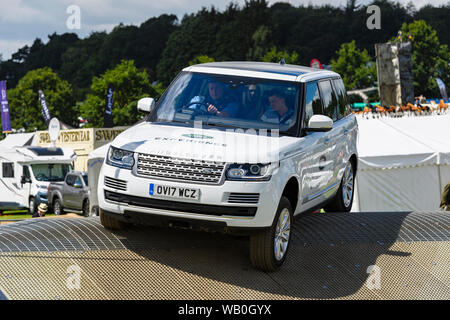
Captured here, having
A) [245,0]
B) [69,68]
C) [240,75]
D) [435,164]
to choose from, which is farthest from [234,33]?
[240,75]

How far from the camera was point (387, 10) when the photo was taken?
12169 centimetres

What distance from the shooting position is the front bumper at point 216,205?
540 centimetres

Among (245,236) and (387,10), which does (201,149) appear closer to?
(245,236)

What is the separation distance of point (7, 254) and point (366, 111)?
20536 millimetres

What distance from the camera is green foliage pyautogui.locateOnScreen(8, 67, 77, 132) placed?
7400 cm

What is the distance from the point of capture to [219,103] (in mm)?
6625

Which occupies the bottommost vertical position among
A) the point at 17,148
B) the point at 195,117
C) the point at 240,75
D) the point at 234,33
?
the point at 17,148

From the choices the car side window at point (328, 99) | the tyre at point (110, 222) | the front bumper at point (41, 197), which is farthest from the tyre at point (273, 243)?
the front bumper at point (41, 197)

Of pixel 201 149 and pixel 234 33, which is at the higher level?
pixel 234 33

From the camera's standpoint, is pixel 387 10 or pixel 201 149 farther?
pixel 387 10

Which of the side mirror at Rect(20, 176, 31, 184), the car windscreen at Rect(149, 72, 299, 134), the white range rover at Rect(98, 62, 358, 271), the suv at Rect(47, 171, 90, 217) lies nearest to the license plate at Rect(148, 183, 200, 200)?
the white range rover at Rect(98, 62, 358, 271)

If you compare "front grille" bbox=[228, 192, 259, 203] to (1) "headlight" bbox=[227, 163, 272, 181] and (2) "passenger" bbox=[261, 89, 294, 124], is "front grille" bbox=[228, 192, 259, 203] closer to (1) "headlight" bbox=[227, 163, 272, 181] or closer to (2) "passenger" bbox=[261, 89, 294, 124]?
(1) "headlight" bbox=[227, 163, 272, 181]

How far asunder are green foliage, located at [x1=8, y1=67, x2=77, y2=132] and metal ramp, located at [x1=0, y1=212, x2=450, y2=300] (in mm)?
69203

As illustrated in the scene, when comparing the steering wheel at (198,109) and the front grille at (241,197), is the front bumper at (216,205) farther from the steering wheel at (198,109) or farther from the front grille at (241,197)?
the steering wheel at (198,109)
